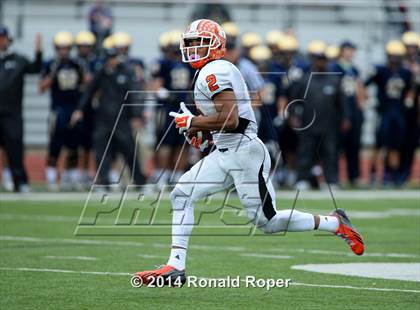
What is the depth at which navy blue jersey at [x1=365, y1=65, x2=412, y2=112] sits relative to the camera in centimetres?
1706

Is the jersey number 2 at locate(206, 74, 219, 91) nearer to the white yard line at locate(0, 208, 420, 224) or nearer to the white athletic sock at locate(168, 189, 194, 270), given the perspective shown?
the white athletic sock at locate(168, 189, 194, 270)

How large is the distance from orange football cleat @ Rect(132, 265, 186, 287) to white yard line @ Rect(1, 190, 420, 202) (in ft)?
23.5

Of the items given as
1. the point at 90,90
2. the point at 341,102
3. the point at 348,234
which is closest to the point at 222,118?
the point at 348,234

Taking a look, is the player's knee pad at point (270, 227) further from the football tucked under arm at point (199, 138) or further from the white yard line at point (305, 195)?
the white yard line at point (305, 195)

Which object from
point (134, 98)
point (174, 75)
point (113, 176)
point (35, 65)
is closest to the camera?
point (35, 65)

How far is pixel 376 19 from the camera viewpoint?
21438mm

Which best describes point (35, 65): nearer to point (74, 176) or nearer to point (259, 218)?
point (74, 176)

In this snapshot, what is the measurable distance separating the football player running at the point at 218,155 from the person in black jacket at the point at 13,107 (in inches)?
310

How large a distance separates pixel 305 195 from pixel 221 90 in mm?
8350

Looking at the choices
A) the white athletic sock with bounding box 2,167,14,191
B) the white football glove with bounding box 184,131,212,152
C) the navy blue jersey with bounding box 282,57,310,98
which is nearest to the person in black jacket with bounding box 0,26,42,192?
the white athletic sock with bounding box 2,167,14,191

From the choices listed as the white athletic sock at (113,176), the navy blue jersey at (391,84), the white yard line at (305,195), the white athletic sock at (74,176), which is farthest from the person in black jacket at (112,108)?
the navy blue jersey at (391,84)

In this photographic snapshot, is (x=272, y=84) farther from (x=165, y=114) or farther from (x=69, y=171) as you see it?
(x=69, y=171)

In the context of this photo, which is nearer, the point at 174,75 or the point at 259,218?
the point at 259,218

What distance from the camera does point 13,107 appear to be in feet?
48.1
